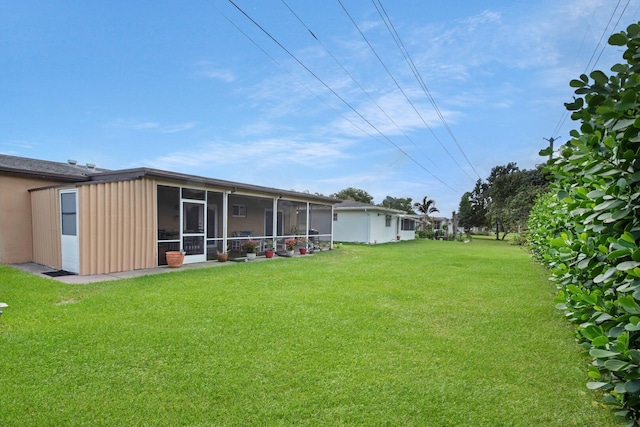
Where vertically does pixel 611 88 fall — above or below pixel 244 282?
above

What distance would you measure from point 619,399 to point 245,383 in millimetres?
2933

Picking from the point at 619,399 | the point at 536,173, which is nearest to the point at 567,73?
the point at 619,399

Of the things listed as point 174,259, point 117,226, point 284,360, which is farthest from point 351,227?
point 284,360

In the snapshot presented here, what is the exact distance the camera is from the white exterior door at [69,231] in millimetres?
8359

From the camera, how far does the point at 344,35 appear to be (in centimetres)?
1072

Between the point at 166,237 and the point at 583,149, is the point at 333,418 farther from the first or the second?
the point at 166,237

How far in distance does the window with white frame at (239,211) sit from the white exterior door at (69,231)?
7783mm

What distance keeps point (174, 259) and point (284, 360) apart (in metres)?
7.64

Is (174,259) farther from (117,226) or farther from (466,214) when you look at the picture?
(466,214)

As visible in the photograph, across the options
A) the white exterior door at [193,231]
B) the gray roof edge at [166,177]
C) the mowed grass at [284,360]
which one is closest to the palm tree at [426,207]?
the gray roof edge at [166,177]

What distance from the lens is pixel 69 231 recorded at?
8.60 metres

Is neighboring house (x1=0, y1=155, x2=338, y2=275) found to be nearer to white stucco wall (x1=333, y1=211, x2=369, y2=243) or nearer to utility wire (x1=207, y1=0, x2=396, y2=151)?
utility wire (x1=207, y1=0, x2=396, y2=151)

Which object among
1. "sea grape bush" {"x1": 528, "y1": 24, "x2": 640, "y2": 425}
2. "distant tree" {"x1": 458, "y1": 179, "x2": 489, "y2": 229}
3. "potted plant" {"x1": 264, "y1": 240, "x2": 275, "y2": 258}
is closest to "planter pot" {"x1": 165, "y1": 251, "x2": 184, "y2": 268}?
"potted plant" {"x1": 264, "y1": 240, "x2": 275, "y2": 258}

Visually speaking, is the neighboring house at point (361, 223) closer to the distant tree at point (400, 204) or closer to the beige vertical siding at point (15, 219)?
the beige vertical siding at point (15, 219)
